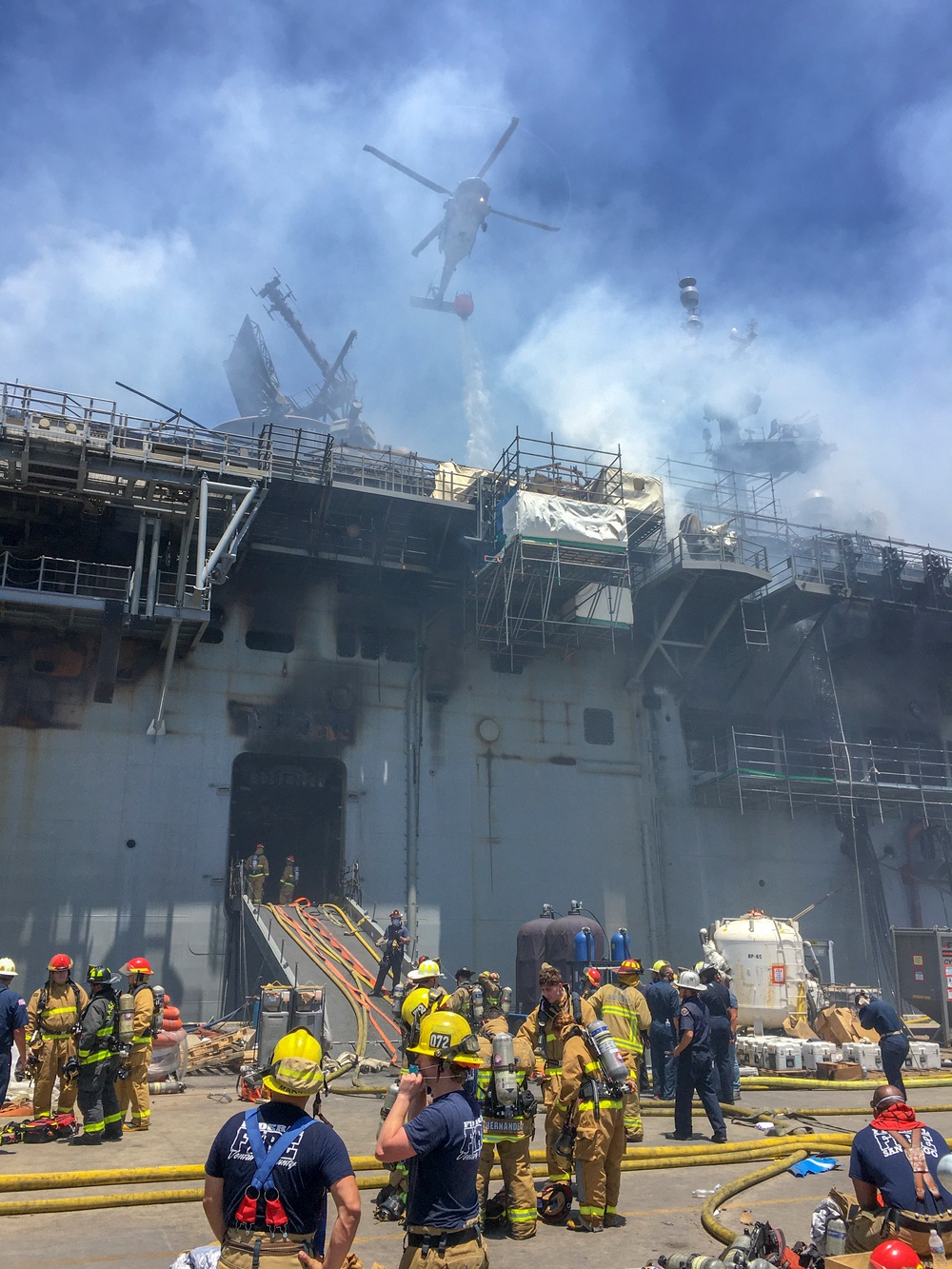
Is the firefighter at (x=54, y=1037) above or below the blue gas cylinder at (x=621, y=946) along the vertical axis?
below

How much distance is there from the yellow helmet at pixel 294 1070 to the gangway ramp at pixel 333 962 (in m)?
12.8

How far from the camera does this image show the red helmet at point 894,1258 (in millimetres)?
4180

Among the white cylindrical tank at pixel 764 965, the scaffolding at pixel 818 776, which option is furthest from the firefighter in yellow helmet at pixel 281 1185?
the scaffolding at pixel 818 776

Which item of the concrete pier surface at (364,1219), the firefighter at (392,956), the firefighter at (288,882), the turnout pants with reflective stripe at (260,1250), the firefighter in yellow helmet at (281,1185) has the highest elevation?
the firefighter at (288,882)

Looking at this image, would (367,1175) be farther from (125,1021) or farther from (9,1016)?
(9,1016)

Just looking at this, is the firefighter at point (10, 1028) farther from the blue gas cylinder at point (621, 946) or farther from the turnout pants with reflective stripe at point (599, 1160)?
the blue gas cylinder at point (621, 946)

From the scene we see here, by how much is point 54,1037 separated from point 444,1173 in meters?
7.81

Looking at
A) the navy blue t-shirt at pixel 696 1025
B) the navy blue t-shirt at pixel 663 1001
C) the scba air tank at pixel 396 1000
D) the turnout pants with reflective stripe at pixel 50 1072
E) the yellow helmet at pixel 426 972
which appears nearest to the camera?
the yellow helmet at pixel 426 972

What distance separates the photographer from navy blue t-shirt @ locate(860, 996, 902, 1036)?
11.7 metres

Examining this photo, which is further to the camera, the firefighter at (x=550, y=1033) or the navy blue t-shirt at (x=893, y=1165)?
the firefighter at (x=550, y=1033)

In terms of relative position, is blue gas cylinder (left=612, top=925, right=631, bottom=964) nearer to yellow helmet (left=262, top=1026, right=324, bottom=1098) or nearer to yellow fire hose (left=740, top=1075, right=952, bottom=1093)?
yellow fire hose (left=740, top=1075, right=952, bottom=1093)

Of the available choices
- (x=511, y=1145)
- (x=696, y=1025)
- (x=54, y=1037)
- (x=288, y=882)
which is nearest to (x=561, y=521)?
(x=288, y=882)

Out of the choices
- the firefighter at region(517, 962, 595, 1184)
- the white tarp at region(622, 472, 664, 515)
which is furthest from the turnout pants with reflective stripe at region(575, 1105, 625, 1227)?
the white tarp at region(622, 472, 664, 515)

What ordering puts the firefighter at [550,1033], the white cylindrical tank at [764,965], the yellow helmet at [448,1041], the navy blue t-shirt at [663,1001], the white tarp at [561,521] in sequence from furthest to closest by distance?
the white tarp at [561,521] < the white cylindrical tank at [764,965] < the navy blue t-shirt at [663,1001] < the firefighter at [550,1033] < the yellow helmet at [448,1041]
